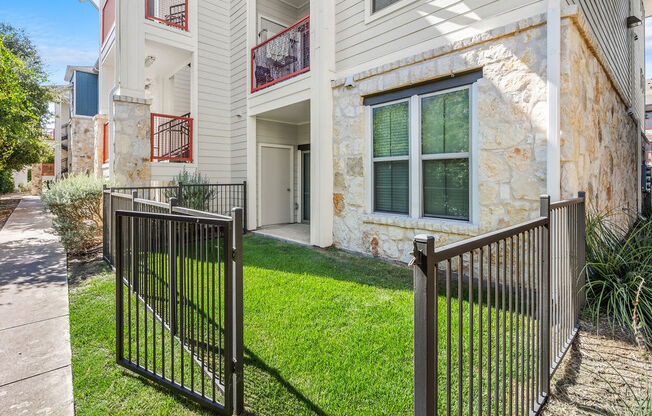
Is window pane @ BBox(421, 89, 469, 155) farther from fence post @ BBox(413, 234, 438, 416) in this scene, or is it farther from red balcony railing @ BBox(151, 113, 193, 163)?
red balcony railing @ BBox(151, 113, 193, 163)

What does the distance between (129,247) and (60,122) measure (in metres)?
24.1

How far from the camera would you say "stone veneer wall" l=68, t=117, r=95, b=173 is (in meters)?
14.1

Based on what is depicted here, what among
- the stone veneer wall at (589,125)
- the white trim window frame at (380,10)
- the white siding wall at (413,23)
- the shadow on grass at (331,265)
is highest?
the white trim window frame at (380,10)

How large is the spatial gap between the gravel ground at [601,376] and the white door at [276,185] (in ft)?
21.7

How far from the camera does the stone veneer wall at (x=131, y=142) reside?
6.55 metres

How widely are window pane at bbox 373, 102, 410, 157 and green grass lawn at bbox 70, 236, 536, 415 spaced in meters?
1.85

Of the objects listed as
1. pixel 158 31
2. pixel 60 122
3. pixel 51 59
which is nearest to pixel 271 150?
pixel 158 31

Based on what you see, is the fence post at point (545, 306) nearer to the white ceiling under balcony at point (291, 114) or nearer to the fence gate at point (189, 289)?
the fence gate at point (189, 289)

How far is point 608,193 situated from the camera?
482cm

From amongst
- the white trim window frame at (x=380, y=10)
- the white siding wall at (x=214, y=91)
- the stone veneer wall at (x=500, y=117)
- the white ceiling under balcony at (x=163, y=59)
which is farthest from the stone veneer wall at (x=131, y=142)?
the stone veneer wall at (x=500, y=117)

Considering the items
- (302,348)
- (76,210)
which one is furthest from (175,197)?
(302,348)

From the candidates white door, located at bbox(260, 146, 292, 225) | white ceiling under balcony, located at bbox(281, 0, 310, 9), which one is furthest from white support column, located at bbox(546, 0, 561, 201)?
white ceiling under balcony, located at bbox(281, 0, 310, 9)

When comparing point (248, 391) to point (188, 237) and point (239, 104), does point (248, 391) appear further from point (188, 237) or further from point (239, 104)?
point (239, 104)

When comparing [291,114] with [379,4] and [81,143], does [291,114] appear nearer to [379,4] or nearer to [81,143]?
[379,4]
